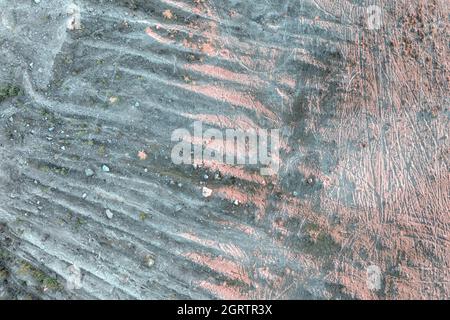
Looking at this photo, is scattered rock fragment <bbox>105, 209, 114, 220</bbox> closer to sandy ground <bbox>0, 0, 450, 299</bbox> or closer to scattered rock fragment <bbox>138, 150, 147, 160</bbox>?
sandy ground <bbox>0, 0, 450, 299</bbox>

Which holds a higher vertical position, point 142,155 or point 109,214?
point 142,155

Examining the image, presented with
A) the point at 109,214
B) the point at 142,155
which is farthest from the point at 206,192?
the point at 109,214

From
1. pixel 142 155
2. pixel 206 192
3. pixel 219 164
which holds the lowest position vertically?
pixel 206 192

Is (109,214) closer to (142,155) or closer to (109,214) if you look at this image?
(109,214)

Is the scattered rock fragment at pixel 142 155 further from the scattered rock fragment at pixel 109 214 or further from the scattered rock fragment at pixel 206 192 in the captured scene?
the scattered rock fragment at pixel 206 192

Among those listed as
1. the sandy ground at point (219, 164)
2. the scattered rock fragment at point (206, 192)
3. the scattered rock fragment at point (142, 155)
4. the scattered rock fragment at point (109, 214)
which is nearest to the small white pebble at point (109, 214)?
the scattered rock fragment at point (109, 214)

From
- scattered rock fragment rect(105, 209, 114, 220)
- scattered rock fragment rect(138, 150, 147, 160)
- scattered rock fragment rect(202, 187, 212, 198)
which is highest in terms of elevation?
scattered rock fragment rect(138, 150, 147, 160)

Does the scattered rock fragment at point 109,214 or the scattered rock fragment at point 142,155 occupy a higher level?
the scattered rock fragment at point 142,155

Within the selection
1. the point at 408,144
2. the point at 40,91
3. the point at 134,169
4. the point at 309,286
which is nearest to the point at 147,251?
the point at 134,169

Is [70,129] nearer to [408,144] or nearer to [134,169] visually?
[134,169]

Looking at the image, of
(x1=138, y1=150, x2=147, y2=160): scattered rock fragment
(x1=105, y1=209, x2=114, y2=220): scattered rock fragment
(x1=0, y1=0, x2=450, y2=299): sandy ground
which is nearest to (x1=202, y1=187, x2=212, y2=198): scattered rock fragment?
(x1=0, y1=0, x2=450, y2=299): sandy ground
